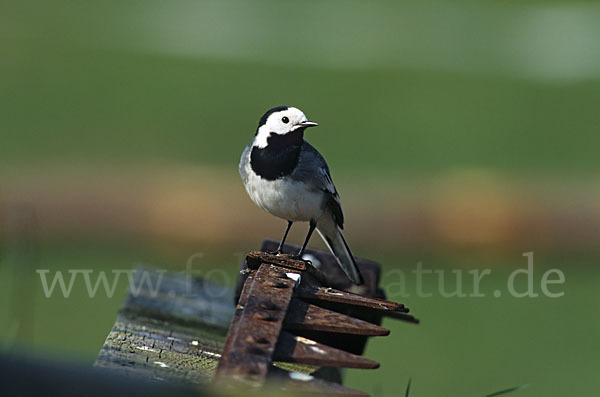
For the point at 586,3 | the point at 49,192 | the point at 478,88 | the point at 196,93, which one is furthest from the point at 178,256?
the point at 586,3

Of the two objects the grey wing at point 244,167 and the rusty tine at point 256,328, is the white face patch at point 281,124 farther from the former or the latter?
the rusty tine at point 256,328

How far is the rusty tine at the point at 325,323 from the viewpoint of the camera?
257 centimetres

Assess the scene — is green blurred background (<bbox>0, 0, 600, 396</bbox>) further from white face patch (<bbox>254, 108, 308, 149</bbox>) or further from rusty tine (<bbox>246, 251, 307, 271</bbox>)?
white face patch (<bbox>254, 108, 308, 149</bbox>)

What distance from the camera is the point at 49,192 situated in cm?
1016

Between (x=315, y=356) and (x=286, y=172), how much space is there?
7.23 feet

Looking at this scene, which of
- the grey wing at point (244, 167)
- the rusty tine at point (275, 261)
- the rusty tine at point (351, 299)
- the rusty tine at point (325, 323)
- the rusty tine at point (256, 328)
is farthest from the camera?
the grey wing at point (244, 167)

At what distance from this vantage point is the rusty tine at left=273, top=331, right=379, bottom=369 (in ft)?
7.63

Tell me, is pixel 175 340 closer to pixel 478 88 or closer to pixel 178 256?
pixel 178 256

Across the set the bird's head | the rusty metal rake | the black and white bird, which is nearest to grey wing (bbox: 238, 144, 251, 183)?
the black and white bird

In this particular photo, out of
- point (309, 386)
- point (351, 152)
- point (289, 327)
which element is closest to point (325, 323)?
point (289, 327)

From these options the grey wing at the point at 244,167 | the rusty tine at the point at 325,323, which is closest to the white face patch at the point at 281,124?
the grey wing at the point at 244,167

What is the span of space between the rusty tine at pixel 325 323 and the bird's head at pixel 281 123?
6.20 feet

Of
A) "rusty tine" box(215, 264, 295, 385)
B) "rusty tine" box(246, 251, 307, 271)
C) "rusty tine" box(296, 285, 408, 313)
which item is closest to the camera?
"rusty tine" box(215, 264, 295, 385)

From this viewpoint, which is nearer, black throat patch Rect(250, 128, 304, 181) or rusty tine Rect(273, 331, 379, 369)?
rusty tine Rect(273, 331, 379, 369)
